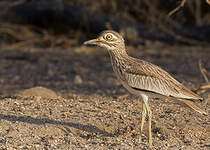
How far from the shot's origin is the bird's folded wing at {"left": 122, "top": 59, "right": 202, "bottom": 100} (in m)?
4.16

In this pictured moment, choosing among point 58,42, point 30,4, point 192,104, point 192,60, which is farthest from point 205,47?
point 192,104

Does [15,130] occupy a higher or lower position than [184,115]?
lower

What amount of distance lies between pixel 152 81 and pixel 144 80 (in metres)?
0.08

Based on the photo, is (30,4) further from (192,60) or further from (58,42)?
(192,60)

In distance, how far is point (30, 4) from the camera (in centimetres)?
1127

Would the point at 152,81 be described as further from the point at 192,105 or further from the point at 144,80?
the point at 192,105

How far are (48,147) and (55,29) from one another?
757 cm

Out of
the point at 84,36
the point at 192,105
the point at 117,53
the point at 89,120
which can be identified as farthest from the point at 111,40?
the point at 84,36

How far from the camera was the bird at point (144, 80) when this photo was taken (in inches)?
164

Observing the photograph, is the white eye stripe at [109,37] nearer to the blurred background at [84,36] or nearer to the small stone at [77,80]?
the small stone at [77,80]

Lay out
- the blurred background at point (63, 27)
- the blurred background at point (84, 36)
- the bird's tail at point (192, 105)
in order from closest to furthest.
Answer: the bird's tail at point (192, 105) < the blurred background at point (84, 36) < the blurred background at point (63, 27)

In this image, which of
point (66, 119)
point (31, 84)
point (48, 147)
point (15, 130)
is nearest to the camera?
point (48, 147)

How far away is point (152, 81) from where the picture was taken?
4.22 meters

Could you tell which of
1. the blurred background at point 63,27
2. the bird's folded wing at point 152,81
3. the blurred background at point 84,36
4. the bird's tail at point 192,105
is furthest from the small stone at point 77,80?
the bird's tail at point 192,105
